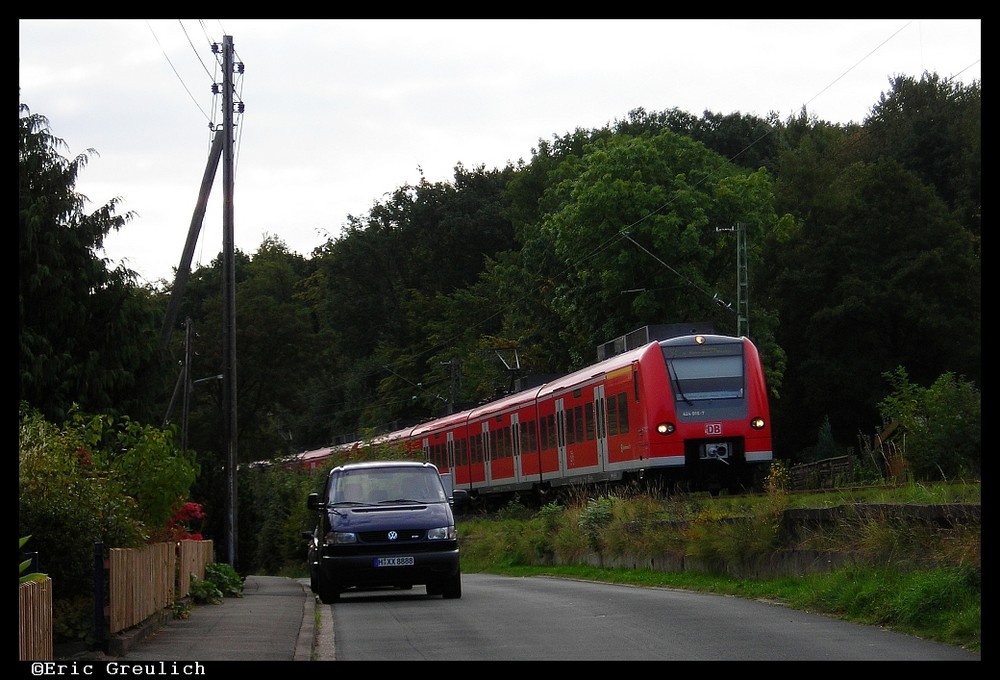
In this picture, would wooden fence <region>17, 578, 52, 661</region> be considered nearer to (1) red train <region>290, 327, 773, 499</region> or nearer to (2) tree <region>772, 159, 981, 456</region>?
(1) red train <region>290, 327, 773, 499</region>

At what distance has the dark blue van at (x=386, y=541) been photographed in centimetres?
1888

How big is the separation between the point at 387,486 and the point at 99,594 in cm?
759

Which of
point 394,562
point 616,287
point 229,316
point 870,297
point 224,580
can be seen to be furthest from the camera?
point 870,297

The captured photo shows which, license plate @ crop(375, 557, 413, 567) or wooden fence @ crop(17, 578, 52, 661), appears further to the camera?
license plate @ crop(375, 557, 413, 567)

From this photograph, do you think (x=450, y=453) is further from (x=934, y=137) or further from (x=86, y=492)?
(x=86, y=492)

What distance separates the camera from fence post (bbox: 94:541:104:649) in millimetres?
12711

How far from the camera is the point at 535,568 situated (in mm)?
29234

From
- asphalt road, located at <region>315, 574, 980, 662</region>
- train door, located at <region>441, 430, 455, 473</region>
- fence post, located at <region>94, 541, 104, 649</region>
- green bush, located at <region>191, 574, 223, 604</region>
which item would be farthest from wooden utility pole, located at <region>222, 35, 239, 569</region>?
train door, located at <region>441, 430, 455, 473</region>

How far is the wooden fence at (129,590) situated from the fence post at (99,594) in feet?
0.05

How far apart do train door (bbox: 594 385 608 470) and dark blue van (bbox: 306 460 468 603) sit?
1280 centimetres

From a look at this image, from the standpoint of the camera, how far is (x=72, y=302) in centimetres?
3575

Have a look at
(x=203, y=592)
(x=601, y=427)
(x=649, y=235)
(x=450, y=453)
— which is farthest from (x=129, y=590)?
(x=649, y=235)
